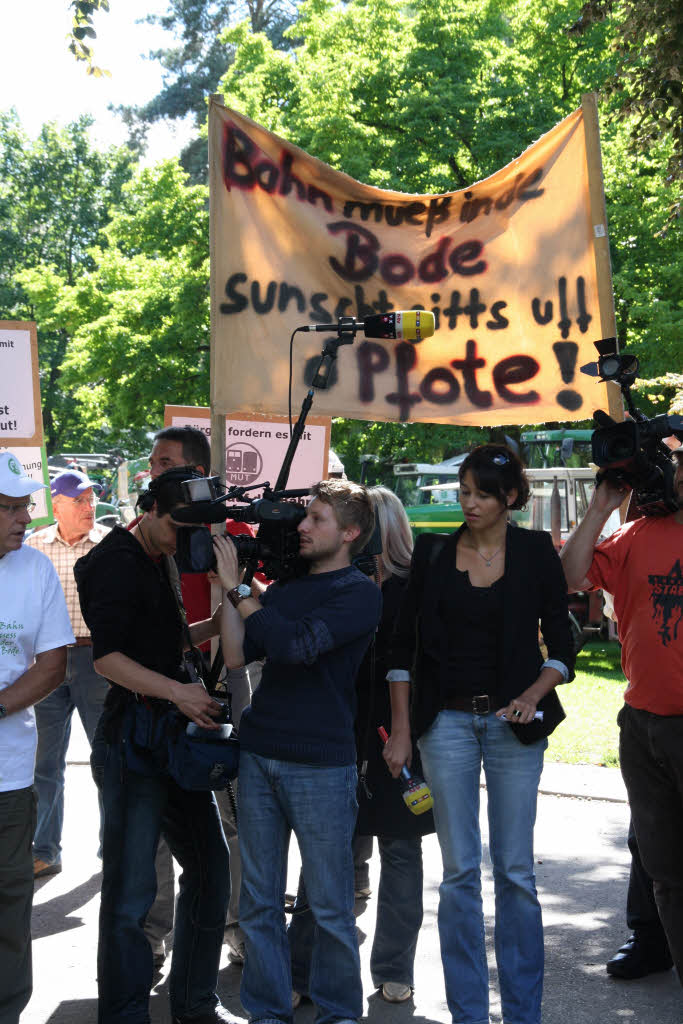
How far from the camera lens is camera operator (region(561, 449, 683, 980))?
393cm

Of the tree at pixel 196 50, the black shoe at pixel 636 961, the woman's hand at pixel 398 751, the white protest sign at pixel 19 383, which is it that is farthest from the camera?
the tree at pixel 196 50

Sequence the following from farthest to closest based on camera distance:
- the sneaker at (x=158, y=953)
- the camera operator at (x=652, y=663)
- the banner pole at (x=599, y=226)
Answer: the banner pole at (x=599, y=226) < the sneaker at (x=158, y=953) < the camera operator at (x=652, y=663)

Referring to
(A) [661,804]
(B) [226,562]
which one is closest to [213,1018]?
(B) [226,562]

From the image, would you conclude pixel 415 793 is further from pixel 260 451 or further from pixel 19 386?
pixel 260 451

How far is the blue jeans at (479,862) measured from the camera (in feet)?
12.5

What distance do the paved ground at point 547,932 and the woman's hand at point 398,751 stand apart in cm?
93

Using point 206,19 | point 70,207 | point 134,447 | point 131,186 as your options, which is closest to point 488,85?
point 131,186

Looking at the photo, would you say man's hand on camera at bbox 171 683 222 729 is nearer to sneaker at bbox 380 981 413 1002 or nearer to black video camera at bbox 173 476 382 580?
black video camera at bbox 173 476 382 580

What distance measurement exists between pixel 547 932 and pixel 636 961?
578 millimetres

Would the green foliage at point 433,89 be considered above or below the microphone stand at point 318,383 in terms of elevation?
above

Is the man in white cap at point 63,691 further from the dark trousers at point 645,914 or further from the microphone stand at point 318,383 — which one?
the dark trousers at point 645,914

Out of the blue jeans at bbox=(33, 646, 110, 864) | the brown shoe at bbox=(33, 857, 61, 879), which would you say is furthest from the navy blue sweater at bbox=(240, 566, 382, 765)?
the brown shoe at bbox=(33, 857, 61, 879)

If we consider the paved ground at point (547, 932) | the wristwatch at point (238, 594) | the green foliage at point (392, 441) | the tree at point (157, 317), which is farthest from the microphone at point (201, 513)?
the tree at point (157, 317)

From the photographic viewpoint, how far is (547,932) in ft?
16.4
